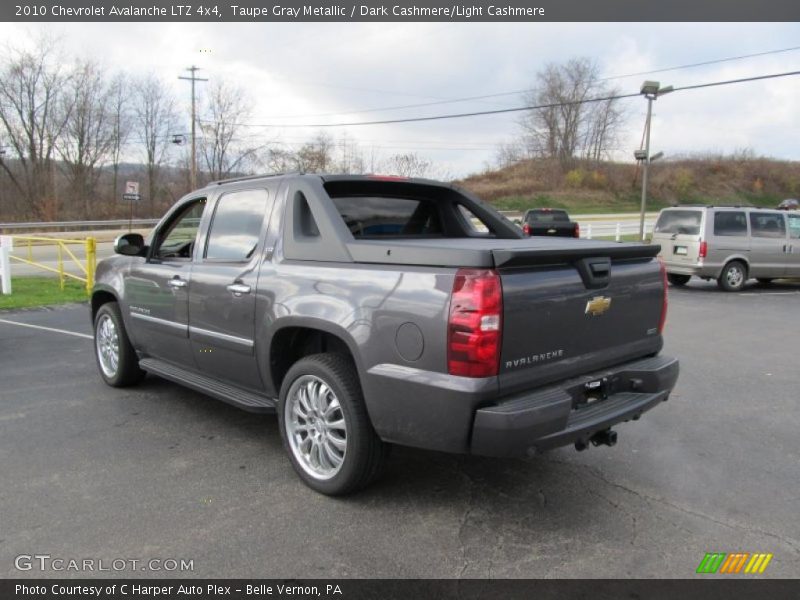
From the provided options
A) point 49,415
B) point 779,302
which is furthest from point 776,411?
point 779,302

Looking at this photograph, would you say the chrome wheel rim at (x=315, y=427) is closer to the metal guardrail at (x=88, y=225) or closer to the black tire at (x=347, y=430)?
the black tire at (x=347, y=430)

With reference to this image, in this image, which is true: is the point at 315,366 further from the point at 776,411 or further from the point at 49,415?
the point at 776,411

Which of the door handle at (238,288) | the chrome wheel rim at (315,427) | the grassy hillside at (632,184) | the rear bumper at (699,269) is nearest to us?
the chrome wheel rim at (315,427)

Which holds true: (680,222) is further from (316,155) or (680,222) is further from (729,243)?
(316,155)

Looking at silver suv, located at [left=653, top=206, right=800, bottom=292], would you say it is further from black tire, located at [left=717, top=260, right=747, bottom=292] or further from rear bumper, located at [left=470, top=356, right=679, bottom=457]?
rear bumper, located at [left=470, top=356, right=679, bottom=457]

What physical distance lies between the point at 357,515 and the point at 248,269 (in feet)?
5.66

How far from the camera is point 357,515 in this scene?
3.27m

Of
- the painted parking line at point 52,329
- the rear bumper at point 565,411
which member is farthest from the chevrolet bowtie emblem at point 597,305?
the painted parking line at point 52,329

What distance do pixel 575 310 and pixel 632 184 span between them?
64872 millimetres

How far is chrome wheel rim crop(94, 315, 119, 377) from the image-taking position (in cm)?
559

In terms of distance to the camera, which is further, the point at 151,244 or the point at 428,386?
the point at 151,244

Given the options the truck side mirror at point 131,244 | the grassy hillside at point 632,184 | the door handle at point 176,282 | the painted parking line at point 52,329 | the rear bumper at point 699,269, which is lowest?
the painted parking line at point 52,329

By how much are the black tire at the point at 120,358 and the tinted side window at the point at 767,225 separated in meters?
13.3

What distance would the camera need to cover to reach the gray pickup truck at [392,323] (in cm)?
284
